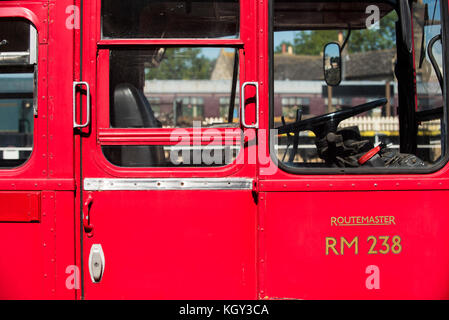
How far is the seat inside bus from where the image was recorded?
256 cm

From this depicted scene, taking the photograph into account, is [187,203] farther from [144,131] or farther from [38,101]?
[38,101]

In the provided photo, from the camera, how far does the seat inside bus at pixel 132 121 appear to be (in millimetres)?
2564

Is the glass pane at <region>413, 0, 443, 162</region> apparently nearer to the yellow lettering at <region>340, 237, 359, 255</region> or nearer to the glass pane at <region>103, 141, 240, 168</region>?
the yellow lettering at <region>340, 237, 359, 255</region>

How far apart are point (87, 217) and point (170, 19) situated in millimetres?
1171

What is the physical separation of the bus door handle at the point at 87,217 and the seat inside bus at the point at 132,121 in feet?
0.77

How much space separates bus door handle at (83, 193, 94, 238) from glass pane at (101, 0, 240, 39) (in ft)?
2.81

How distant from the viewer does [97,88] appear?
2.54 m

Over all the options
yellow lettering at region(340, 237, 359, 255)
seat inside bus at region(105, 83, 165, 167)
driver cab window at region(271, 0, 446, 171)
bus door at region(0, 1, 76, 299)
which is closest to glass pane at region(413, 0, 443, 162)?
driver cab window at region(271, 0, 446, 171)

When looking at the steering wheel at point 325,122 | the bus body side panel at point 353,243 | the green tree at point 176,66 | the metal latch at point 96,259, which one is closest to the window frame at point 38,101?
the metal latch at point 96,259

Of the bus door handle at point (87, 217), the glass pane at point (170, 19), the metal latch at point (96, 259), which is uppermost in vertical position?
the glass pane at point (170, 19)

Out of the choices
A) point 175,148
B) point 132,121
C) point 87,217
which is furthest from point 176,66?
point 87,217

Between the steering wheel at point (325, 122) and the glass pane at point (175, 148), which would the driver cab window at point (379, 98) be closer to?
the steering wheel at point (325, 122)
